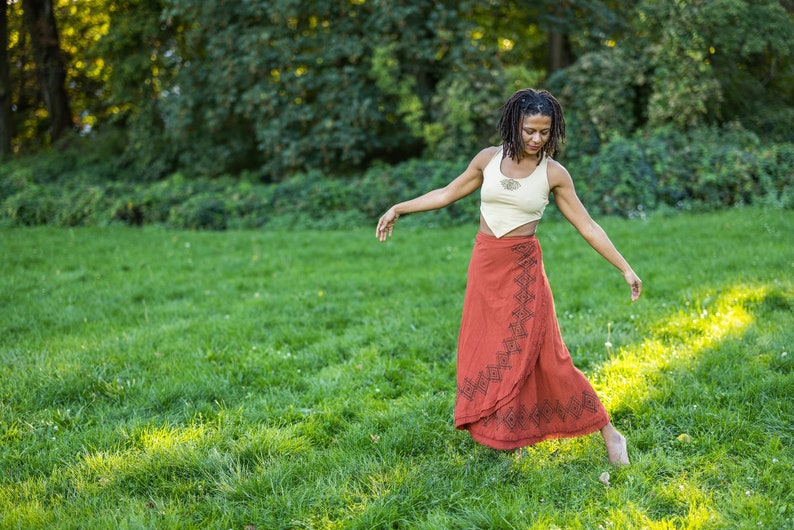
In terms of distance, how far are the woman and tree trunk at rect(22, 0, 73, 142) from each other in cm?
1824

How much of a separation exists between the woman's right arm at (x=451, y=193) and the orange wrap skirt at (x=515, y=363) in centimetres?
28

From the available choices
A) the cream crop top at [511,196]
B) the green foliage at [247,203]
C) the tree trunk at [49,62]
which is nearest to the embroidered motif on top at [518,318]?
the cream crop top at [511,196]

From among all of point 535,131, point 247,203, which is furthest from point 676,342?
point 247,203

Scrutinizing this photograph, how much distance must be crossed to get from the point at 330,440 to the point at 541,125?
217 centimetres

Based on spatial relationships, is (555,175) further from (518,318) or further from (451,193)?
(518,318)

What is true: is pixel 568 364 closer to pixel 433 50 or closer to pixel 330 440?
pixel 330 440

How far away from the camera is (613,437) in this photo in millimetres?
3494

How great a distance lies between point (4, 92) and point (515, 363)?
18.8 metres

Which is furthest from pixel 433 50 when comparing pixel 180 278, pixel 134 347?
pixel 134 347

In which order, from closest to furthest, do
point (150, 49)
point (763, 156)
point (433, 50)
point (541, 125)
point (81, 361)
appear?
point (541, 125) → point (81, 361) → point (763, 156) → point (433, 50) → point (150, 49)

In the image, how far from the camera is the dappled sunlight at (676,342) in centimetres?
430

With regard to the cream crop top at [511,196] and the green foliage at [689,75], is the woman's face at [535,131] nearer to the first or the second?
the cream crop top at [511,196]

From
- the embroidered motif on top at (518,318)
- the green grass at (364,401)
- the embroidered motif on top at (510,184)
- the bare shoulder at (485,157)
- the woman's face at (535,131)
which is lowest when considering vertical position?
the green grass at (364,401)

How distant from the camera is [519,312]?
3.35m
